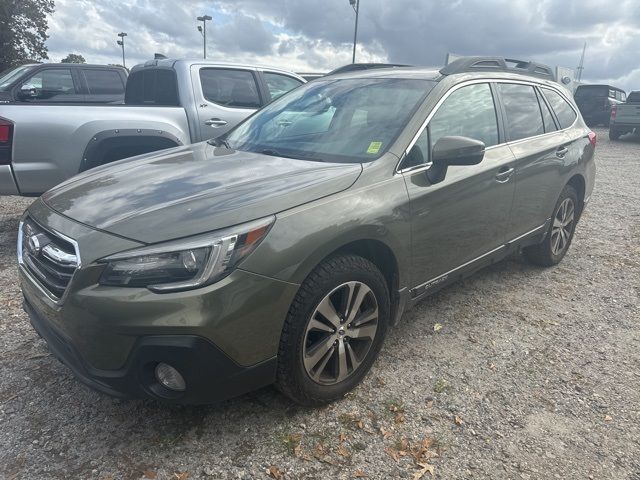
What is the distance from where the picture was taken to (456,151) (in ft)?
9.36

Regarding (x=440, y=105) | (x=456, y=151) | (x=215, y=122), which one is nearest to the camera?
(x=456, y=151)

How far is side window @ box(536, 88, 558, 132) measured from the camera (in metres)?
4.36

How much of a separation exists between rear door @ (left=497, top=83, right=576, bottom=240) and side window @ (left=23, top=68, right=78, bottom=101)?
7.67 meters

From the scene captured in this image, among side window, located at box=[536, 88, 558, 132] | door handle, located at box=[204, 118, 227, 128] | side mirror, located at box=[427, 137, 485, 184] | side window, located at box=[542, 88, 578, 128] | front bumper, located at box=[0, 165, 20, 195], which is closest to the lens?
side mirror, located at box=[427, 137, 485, 184]

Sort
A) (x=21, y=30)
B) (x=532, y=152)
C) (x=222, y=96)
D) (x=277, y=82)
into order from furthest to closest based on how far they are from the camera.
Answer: (x=21, y=30), (x=277, y=82), (x=222, y=96), (x=532, y=152)

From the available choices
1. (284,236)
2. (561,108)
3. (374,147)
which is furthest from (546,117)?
(284,236)

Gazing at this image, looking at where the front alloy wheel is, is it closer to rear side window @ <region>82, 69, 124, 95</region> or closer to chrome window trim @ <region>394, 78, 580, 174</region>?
chrome window trim @ <region>394, 78, 580, 174</region>

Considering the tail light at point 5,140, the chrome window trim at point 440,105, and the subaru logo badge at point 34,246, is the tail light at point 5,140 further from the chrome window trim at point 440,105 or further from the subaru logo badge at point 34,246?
the chrome window trim at point 440,105

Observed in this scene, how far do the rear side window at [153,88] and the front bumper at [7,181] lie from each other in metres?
1.91

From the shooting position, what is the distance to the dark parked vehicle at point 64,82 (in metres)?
8.30

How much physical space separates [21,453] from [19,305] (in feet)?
5.67

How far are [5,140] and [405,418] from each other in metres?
4.11

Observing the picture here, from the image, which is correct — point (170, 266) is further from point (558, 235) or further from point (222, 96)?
point (222, 96)

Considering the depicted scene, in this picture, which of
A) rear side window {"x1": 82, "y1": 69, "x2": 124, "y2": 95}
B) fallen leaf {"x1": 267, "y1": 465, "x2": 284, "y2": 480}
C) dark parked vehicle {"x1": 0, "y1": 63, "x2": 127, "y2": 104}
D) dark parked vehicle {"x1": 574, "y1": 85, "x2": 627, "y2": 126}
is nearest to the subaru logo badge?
fallen leaf {"x1": 267, "y1": 465, "x2": 284, "y2": 480}
